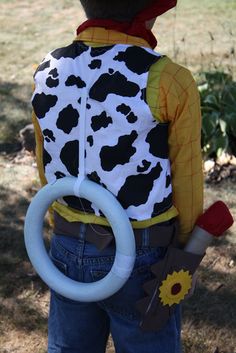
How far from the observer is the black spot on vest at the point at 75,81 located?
5.82 ft

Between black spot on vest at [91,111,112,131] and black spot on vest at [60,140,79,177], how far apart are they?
8 centimetres

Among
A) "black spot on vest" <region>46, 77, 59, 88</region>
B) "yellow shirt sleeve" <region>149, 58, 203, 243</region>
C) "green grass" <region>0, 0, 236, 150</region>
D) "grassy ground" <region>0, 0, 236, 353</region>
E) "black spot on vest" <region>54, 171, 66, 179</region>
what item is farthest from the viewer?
"green grass" <region>0, 0, 236, 150</region>

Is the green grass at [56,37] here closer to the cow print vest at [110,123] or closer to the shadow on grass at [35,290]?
the shadow on grass at [35,290]

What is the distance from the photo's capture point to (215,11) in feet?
27.9

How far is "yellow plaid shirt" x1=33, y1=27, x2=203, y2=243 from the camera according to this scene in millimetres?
1713

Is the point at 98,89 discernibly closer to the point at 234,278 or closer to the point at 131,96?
the point at 131,96

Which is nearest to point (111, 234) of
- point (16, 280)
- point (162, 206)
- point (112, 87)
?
point (162, 206)

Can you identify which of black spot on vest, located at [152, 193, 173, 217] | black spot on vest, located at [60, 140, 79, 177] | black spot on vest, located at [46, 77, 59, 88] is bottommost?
black spot on vest, located at [152, 193, 173, 217]

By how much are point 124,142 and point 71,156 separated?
18 cm

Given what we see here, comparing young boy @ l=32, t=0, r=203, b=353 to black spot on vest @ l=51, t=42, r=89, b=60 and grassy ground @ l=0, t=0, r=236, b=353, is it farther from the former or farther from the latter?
grassy ground @ l=0, t=0, r=236, b=353

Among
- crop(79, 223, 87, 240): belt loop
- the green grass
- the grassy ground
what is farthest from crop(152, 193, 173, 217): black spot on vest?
the green grass

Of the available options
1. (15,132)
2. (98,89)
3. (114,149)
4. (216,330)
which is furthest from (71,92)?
(15,132)

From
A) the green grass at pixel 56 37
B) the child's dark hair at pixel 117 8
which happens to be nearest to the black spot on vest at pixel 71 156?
the child's dark hair at pixel 117 8

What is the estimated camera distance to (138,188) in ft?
5.95
